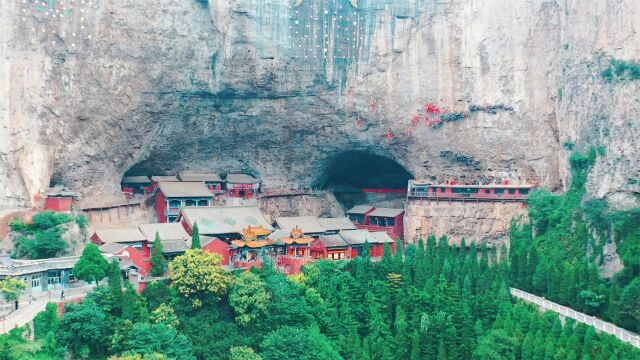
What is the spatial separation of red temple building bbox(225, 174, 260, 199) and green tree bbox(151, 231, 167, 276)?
30.4ft

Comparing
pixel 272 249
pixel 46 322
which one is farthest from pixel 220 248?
pixel 46 322

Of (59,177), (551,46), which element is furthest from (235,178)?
(551,46)

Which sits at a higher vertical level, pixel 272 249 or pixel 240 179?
pixel 240 179

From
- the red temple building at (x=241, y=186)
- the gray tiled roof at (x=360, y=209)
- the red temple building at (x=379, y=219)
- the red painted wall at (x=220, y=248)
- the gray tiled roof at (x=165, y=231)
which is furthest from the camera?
the gray tiled roof at (x=360, y=209)

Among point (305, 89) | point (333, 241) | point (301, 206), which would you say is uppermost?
point (305, 89)

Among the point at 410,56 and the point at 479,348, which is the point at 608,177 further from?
the point at 410,56

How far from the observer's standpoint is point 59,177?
34.1 m

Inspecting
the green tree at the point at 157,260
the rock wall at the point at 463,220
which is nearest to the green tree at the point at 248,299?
the green tree at the point at 157,260

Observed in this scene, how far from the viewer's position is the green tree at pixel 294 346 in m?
27.6

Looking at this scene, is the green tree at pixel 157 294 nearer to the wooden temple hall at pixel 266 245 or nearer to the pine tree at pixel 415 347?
the wooden temple hall at pixel 266 245

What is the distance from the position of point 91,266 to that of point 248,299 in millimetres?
5362

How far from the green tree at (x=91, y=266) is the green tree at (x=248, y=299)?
14.6 ft

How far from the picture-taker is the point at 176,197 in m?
37.3

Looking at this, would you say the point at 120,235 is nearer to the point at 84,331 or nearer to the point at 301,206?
the point at 84,331
